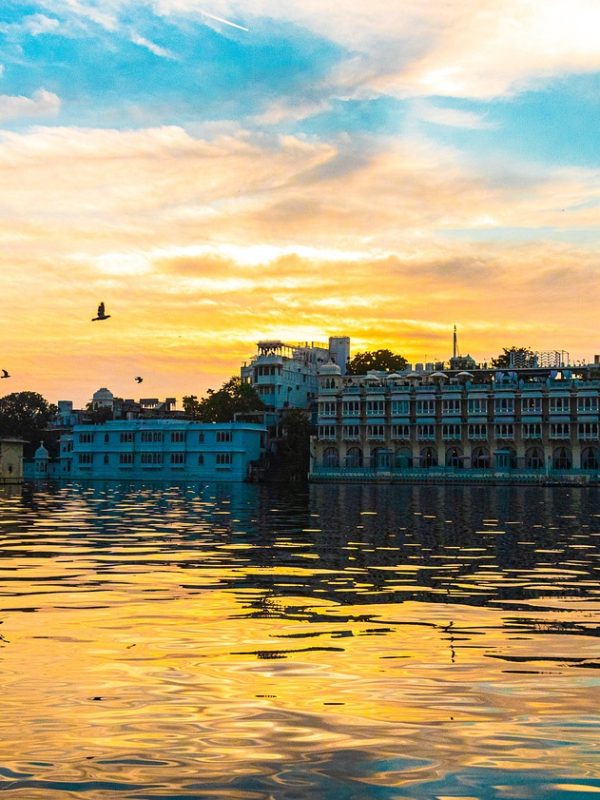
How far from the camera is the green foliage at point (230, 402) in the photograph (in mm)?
142625

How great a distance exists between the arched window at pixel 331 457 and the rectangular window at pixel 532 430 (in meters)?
25.1

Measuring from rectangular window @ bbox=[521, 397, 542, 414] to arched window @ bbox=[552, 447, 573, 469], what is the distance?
17.3ft

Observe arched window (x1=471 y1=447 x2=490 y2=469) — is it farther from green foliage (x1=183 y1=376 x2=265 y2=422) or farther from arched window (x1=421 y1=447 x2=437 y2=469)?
green foliage (x1=183 y1=376 x2=265 y2=422)

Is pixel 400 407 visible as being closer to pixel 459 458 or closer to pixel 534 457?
pixel 459 458

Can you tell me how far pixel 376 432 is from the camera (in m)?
136

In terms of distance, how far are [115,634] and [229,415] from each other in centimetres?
12962

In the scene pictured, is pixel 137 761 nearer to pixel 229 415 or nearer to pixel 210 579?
pixel 210 579

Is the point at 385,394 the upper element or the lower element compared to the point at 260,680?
upper

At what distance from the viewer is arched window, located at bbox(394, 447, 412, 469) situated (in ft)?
436

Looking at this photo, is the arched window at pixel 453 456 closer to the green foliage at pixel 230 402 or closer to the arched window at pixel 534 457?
the arched window at pixel 534 457

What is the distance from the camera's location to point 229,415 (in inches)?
5605

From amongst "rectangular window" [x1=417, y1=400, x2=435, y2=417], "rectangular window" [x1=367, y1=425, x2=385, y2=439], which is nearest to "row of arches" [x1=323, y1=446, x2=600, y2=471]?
"rectangular window" [x1=367, y1=425, x2=385, y2=439]

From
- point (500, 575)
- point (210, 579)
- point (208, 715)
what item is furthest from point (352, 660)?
point (500, 575)

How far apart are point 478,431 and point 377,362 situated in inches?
1303
